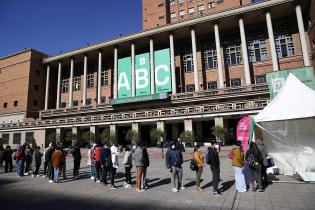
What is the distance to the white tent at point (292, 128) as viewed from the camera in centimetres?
1064

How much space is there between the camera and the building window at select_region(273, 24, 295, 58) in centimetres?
3228

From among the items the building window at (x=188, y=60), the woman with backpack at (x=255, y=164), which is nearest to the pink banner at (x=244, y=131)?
the woman with backpack at (x=255, y=164)

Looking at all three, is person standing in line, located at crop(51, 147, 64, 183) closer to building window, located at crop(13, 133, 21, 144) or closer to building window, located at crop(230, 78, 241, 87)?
building window, located at crop(230, 78, 241, 87)

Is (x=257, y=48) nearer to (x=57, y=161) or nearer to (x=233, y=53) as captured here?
(x=233, y=53)

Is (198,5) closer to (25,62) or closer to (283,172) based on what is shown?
(25,62)

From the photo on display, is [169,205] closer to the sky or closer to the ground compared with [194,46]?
closer to the ground

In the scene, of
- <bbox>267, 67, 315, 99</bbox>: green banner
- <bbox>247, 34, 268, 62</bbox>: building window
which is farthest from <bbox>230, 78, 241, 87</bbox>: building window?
<bbox>267, 67, 315, 99</bbox>: green banner

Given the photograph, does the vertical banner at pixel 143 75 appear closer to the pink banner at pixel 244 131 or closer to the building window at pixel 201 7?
the building window at pixel 201 7

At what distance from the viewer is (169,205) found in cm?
736

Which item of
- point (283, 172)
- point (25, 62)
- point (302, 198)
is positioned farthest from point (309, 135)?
point (25, 62)

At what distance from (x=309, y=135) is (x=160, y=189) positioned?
743 centimetres

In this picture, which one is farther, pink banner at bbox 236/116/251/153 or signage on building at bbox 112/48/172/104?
signage on building at bbox 112/48/172/104

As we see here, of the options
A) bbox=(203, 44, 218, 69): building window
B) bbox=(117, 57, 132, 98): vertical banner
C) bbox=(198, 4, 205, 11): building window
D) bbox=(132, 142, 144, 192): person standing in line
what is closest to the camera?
bbox=(132, 142, 144, 192): person standing in line

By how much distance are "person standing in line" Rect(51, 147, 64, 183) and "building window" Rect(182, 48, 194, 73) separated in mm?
29367
